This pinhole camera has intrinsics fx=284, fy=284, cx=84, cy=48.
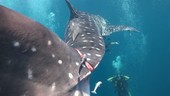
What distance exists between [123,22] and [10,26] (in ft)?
162

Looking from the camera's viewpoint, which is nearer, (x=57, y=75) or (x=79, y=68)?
(x=57, y=75)

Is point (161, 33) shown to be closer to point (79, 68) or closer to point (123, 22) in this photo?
point (123, 22)

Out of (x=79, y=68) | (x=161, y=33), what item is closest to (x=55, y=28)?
(x=161, y=33)

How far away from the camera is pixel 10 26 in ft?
8.98

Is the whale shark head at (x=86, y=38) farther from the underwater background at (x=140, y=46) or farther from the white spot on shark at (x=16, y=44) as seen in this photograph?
the underwater background at (x=140, y=46)

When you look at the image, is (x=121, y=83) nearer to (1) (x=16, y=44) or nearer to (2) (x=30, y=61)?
(2) (x=30, y=61)

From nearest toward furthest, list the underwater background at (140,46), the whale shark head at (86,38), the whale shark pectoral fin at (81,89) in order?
the whale shark pectoral fin at (81,89)
the whale shark head at (86,38)
the underwater background at (140,46)

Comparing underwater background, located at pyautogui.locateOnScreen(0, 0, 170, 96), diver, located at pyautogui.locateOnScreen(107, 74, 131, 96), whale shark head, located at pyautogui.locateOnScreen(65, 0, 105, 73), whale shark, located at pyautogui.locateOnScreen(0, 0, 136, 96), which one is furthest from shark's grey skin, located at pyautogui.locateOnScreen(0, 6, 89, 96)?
underwater background, located at pyautogui.locateOnScreen(0, 0, 170, 96)

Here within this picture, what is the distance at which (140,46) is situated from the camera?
54.7 meters

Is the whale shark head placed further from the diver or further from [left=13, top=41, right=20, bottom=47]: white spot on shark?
the diver

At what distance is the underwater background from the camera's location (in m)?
47.5

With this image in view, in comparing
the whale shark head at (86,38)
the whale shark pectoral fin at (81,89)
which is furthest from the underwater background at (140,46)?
the whale shark pectoral fin at (81,89)

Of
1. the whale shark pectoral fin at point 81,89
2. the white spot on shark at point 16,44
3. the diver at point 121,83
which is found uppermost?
the diver at point 121,83

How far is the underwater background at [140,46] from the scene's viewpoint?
1871 inches
